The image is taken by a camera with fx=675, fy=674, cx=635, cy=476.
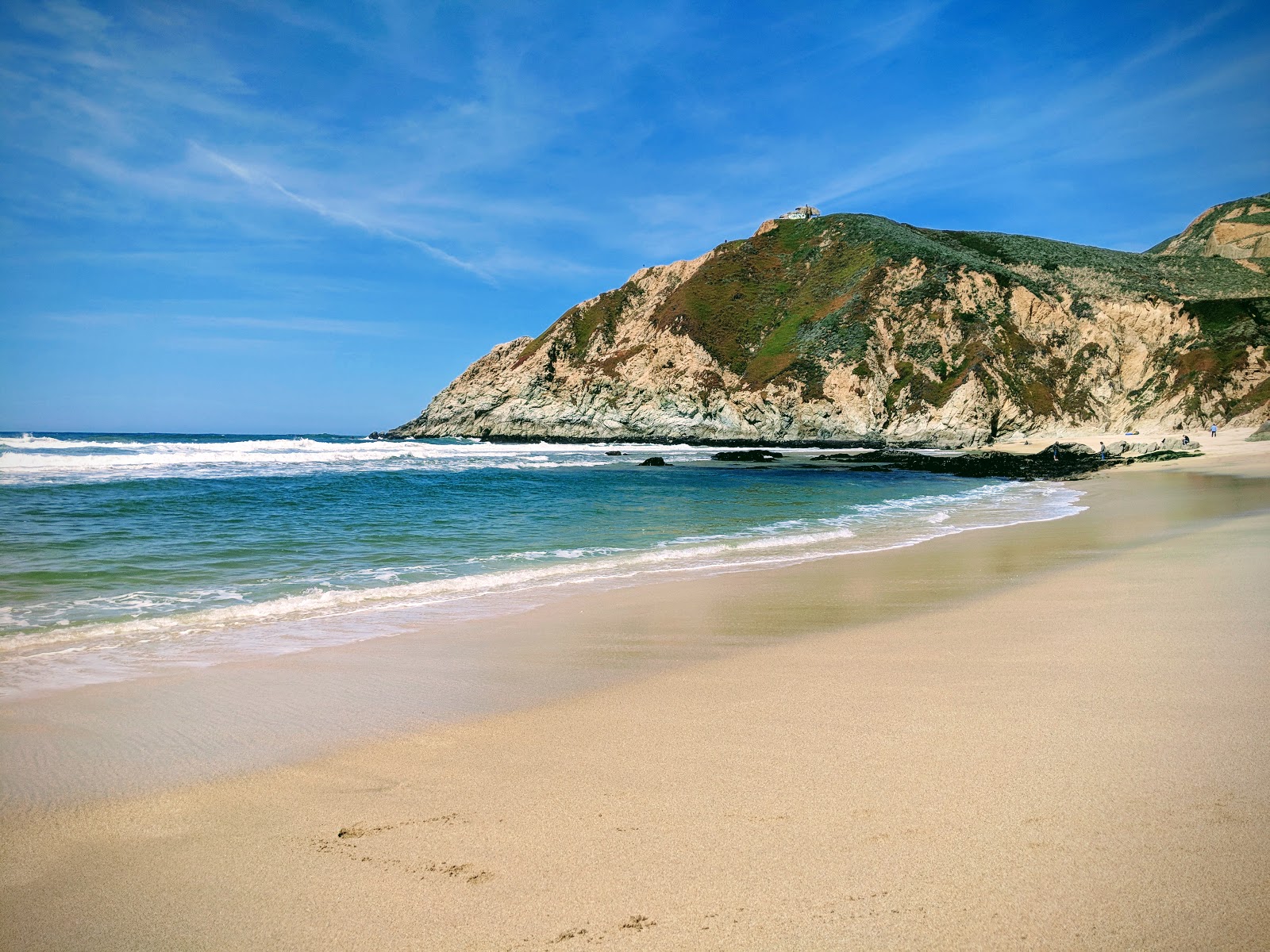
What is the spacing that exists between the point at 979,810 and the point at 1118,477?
103 feet

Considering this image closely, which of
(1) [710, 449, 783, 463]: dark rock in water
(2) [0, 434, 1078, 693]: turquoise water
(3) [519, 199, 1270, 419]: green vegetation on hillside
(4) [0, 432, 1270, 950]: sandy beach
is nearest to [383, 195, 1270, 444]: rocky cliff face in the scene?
(3) [519, 199, 1270, 419]: green vegetation on hillside

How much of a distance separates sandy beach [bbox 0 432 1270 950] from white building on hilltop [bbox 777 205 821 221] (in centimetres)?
11408

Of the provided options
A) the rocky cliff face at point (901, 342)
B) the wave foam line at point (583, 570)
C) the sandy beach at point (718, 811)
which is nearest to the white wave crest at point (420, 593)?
the wave foam line at point (583, 570)

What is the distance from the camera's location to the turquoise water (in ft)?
22.3

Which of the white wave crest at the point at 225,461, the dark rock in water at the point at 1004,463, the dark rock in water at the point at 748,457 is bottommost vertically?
the dark rock in water at the point at 1004,463

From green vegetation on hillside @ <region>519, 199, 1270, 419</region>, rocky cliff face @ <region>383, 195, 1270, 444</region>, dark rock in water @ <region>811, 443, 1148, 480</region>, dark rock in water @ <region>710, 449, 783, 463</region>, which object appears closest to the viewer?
dark rock in water @ <region>811, 443, 1148, 480</region>

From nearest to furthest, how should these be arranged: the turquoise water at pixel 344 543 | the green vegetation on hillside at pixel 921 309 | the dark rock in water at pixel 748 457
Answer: the turquoise water at pixel 344 543, the dark rock in water at pixel 748 457, the green vegetation on hillside at pixel 921 309

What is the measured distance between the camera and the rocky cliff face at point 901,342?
6506cm

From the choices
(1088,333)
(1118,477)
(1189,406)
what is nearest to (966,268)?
(1088,333)

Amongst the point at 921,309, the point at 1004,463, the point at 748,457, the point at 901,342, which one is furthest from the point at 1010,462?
the point at 921,309

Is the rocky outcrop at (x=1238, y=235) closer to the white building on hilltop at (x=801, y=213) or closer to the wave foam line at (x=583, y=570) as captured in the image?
the white building on hilltop at (x=801, y=213)

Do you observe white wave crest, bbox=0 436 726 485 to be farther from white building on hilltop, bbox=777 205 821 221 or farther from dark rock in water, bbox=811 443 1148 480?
white building on hilltop, bbox=777 205 821 221

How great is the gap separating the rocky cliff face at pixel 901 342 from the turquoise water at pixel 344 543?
44.7m

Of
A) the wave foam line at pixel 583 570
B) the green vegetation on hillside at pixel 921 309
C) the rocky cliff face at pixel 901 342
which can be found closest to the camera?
the wave foam line at pixel 583 570
